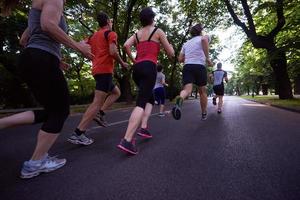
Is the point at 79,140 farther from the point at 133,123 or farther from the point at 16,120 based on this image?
the point at 16,120

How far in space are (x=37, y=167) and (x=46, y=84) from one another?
0.87 meters

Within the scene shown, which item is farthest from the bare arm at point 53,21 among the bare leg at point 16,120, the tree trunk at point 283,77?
the tree trunk at point 283,77

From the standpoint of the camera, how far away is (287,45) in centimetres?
1711

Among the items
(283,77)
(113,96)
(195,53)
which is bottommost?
(113,96)

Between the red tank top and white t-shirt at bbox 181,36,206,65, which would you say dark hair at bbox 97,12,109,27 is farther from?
white t-shirt at bbox 181,36,206,65

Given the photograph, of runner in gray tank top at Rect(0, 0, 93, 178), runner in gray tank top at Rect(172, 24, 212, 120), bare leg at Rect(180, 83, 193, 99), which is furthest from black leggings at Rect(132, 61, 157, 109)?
runner in gray tank top at Rect(172, 24, 212, 120)

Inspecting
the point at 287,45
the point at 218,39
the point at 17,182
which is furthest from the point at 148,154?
the point at 218,39

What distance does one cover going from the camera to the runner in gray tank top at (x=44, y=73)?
3287mm

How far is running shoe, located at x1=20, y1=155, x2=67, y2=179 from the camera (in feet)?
11.1

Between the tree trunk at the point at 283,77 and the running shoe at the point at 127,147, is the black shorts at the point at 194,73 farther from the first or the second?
the tree trunk at the point at 283,77

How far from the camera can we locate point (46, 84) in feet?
11.0

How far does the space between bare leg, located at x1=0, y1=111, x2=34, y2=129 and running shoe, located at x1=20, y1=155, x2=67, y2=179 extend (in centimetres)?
43

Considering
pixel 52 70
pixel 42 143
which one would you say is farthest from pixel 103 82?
pixel 42 143

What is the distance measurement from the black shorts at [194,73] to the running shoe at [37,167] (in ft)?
15.2
